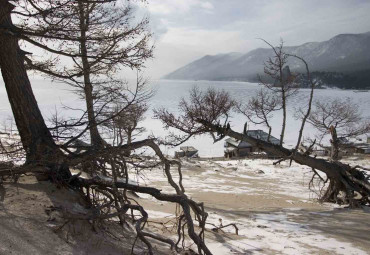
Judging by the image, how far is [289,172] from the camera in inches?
725

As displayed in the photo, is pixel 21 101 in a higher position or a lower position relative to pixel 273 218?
higher

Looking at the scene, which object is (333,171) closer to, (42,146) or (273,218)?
(273,218)

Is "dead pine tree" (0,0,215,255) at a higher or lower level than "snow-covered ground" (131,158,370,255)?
higher

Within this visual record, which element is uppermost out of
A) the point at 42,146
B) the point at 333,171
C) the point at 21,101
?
the point at 21,101

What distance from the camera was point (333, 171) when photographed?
34.3 feet

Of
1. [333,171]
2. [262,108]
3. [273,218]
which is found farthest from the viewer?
[262,108]

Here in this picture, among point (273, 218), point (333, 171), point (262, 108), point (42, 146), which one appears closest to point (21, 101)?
point (42, 146)

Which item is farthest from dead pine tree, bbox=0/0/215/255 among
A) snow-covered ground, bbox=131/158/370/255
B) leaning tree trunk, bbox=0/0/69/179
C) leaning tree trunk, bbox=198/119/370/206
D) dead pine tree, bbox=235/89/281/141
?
dead pine tree, bbox=235/89/281/141

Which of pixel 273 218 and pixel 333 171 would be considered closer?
pixel 273 218

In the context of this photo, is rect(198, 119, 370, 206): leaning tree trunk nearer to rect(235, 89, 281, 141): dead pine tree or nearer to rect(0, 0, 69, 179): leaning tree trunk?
rect(235, 89, 281, 141): dead pine tree

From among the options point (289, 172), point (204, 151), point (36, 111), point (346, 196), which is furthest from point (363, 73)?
point (36, 111)

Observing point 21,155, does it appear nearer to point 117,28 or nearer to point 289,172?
point 117,28

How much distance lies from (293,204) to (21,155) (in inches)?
331

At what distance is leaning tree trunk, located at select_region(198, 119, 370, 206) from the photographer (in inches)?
399
